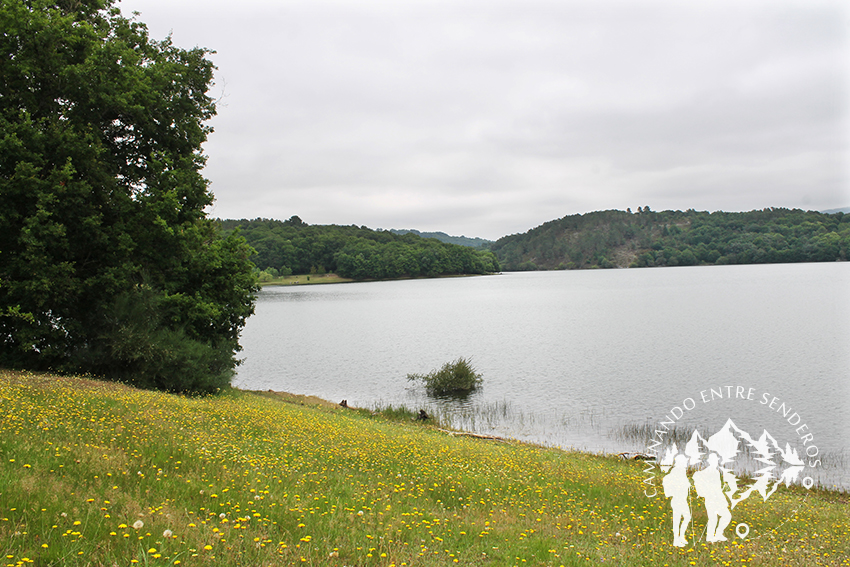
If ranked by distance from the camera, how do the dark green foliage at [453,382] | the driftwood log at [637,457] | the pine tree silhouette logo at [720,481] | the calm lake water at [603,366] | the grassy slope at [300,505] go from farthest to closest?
the dark green foliage at [453,382], the calm lake water at [603,366], the driftwood log at [637,457], the pine tree silhouette logo at [720,481], the grassy slope at [300,505]

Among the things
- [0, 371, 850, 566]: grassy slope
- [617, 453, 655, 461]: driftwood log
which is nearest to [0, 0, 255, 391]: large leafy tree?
[0, 371, 850, 566]: grassy slope

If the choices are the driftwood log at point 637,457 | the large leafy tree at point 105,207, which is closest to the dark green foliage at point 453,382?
the large leafy tree at point 105,207

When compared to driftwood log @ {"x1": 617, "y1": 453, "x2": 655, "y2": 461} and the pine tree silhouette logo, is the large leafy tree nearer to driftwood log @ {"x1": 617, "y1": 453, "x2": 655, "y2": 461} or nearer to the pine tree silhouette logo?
driftwood log @ {"x1": 617, "y1": 453, "x2": 655, "y2": 461}

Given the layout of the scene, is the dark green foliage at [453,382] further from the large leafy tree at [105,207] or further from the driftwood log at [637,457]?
the driftwood log at [637,457]

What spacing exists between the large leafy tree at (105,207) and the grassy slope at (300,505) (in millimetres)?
8350

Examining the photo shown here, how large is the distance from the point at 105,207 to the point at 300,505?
20042 millimetres

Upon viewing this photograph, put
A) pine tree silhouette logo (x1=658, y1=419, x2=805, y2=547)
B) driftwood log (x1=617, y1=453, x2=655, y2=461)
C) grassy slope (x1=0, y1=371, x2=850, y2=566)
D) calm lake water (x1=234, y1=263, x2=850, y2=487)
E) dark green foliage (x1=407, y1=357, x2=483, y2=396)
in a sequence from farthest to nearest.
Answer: dark green foliage (x1=407, y1=357, x2=483, y2=396) < calm lake water (x1=234, y1=263, x2=850, y2=487) < driftwood log (x1=617, y1=453, x2=655, y2=461) < pine tree silhouette logo (x1=658, y1=419, x2=805, y2=547) < grassy slope (x1=0, y1=371, x2=850, y2=566)

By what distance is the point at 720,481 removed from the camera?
494 inches

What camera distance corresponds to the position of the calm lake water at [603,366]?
80.3 ft

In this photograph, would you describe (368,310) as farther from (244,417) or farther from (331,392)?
(244,417)

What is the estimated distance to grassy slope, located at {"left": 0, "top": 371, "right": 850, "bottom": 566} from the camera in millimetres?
5613

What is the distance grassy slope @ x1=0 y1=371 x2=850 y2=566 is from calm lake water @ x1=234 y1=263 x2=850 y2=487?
10983 millimetres

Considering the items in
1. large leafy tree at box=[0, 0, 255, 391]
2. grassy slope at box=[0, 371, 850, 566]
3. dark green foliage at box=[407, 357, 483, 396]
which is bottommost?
dark green foliage at box=[407, 357, 483, 396]

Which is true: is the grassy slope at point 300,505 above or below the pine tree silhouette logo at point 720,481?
above
